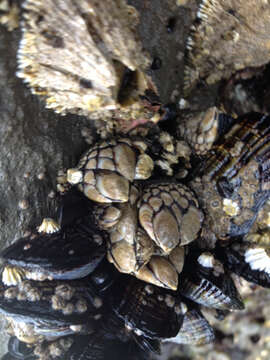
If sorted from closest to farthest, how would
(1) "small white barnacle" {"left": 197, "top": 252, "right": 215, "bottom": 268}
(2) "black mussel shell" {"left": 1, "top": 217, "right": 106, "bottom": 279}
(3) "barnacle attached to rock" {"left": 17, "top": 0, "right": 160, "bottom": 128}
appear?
(3) "barnacle attached to rock" {"left": 17, "top": 0, "right": 160, "bottom": 128} → (2) "black mussel shell" {"left": 1, "top": 217, "right": 106, "bottom": 279} → (1) "small white barnacle" {"left": 197, "top": 252, "right": 215, "bottom": 268}

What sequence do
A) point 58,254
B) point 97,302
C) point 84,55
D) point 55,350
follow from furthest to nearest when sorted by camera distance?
point 55,350 < point 97,302 < point 58,254 < point 84,55

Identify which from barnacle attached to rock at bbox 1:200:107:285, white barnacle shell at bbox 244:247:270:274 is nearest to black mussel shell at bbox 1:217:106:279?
barnacle attached to rock at bbox 1:200:107:285

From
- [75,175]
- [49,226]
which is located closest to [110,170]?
[75,175]

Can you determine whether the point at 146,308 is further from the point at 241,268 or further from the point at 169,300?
the point at 241,268

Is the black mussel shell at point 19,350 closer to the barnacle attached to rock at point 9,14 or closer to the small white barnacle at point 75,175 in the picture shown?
the small white barnacle at point 75,175

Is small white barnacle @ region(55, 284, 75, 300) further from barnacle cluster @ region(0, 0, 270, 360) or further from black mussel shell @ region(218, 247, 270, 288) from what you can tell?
black mussel shell @ region(218, 247, 270, 288)

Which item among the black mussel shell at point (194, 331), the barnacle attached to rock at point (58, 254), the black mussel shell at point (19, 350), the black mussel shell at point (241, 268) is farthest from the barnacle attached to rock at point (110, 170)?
the black mussel shell at point (19, 350)
